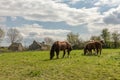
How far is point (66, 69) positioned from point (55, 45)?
37.8ft

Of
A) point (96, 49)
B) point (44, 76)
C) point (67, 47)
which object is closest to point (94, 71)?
point (44, 76)

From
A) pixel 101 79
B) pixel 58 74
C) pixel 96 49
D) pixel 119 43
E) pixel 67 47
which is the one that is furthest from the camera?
pixel 119 43

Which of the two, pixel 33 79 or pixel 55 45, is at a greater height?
pixel 55 45

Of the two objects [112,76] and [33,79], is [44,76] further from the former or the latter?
[112,76]

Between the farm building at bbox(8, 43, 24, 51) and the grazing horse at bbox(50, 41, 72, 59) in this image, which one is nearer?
the grazing horse at bbox(50, 41, 72, 59)

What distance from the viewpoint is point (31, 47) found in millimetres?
120000

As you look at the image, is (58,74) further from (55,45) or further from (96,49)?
(96,49)

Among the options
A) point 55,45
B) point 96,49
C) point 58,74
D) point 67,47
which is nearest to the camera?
point 58,74

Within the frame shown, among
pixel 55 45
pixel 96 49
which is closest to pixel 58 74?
pixel 55 45

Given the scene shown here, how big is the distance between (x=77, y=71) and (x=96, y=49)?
773 inches

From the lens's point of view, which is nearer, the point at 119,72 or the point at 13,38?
the point at 119,72

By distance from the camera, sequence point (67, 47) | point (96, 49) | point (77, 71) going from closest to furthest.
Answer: point (77, 71) → point (67, 47) → point (96, 49)

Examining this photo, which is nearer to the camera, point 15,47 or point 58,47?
point 58,47

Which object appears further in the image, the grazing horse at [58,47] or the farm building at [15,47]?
the farm building at [15,47]
